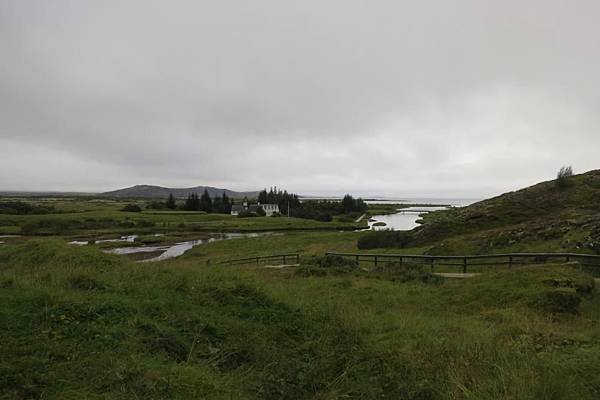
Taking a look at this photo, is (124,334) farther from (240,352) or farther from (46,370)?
(240,352)

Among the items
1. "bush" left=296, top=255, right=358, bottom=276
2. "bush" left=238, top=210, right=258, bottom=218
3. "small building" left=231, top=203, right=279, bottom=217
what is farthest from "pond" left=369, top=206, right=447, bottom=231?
"bush" left=238, top=210, right=258, bottom=218

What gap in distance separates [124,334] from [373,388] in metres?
3.67

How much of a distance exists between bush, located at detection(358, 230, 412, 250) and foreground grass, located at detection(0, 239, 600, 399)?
1793 cm

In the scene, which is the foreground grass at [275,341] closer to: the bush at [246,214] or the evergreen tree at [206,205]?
the bush at [246,214]

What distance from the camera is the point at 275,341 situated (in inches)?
228

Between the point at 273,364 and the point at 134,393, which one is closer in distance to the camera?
the point at 134,393

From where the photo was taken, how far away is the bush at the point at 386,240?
89.4ft

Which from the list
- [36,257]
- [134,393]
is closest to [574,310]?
[134,393]

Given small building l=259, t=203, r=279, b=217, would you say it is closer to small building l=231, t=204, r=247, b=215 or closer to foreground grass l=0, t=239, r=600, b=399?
small building l=231, t=204, r=247, b=215

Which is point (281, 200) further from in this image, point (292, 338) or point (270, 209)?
point (292, 338)

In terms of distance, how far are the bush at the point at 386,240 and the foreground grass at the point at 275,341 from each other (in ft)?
58.8

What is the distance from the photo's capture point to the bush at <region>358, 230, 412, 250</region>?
27.2 metres

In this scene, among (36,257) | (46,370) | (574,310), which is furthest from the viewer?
(36,257)

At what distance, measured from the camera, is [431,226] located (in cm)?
A: 2677
